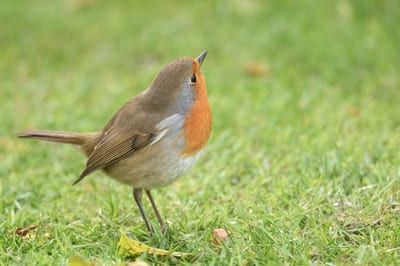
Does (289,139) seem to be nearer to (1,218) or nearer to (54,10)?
(1,218)

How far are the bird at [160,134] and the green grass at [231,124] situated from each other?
1.15 feet

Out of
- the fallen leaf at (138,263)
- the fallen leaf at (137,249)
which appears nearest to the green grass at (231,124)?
the fallen leaf at (137,249)

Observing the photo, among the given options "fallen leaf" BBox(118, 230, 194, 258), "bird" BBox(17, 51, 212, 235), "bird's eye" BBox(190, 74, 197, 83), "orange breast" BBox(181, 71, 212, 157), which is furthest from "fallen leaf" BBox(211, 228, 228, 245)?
"bird's eye" BBox(190, 74, 197, 83)

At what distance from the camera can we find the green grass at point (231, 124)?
4.04m

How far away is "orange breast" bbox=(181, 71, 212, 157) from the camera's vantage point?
13.7 feet

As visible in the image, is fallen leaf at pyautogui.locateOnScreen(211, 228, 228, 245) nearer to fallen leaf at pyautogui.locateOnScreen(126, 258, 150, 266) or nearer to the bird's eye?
fallen leaf at pyautogui.locateOnScreen(126, 258, 150, 266)

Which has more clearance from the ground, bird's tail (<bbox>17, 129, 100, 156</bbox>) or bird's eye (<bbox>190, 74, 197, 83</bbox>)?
bird's eye (<bbox>190, 74, 197, 83</bbox>)

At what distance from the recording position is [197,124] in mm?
4207

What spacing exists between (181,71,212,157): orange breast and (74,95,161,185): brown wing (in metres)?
0.24

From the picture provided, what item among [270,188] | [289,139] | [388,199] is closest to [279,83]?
[289,139]

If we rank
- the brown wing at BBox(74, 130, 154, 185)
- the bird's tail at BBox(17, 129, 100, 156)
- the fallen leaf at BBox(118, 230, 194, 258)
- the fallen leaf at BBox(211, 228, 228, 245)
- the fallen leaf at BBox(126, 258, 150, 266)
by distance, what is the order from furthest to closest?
the bird's tail at BBox(17, 129, 100, 156), the brown wing at BBox(74, 130, 154, 185), the fallen leaf at BBox(211, 228, 228, 245), the fallen leaf at BBox(118, 230, 194, 258), the fallen leaf at BBox(126, 258, 150, 266)

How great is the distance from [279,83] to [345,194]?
2552 millimetres

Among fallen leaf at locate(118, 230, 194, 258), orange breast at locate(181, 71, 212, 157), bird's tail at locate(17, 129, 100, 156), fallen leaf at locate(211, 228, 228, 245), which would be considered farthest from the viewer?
bird's tail at locate(17, 129, 100, 156)

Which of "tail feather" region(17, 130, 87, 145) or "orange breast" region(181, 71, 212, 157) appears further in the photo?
"tail feather" region(17, 130, 87, 145)
